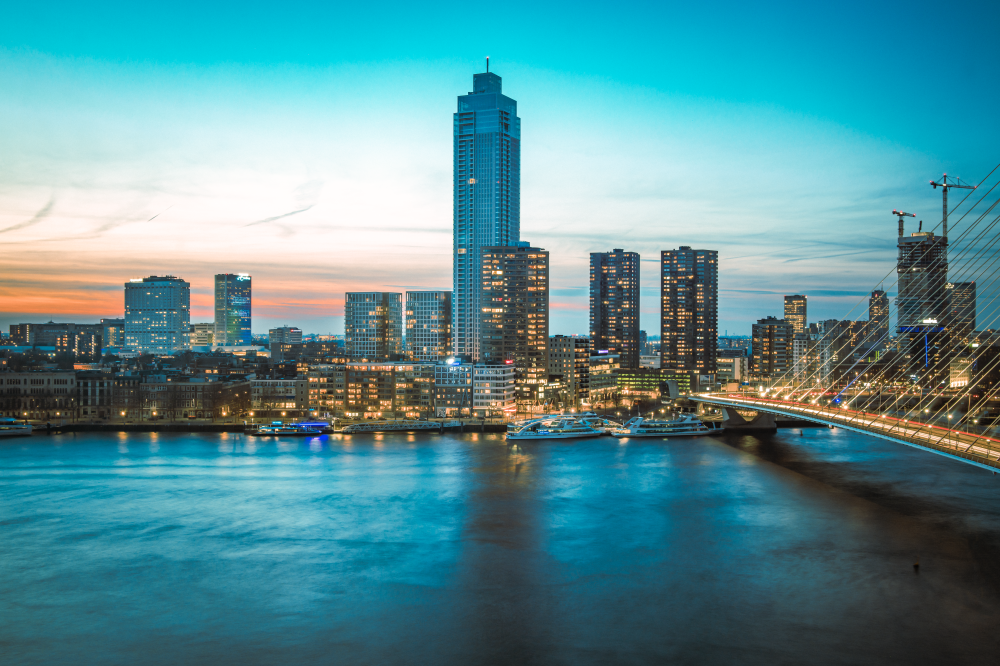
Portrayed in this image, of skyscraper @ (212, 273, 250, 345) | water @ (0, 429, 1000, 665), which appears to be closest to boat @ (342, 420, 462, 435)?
water @ (0, 429, 1000, 665)

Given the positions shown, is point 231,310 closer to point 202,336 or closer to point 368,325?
point 202,336

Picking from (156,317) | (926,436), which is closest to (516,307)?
(926,436)

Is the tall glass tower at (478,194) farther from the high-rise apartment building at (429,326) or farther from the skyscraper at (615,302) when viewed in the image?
the skyscraper at (615,302)

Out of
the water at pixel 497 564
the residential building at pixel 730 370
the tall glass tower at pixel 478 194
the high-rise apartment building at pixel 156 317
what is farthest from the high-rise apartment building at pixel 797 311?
the high-rise apartment building at pixel 156 317

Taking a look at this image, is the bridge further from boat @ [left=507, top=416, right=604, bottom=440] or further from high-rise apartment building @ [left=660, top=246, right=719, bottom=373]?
high-rise apartment building @ [left=660, top=246, right=719, bottom=373]

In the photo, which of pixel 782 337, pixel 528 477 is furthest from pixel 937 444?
pixel 782 337

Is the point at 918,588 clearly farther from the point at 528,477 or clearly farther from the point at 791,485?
the point at 528,477
